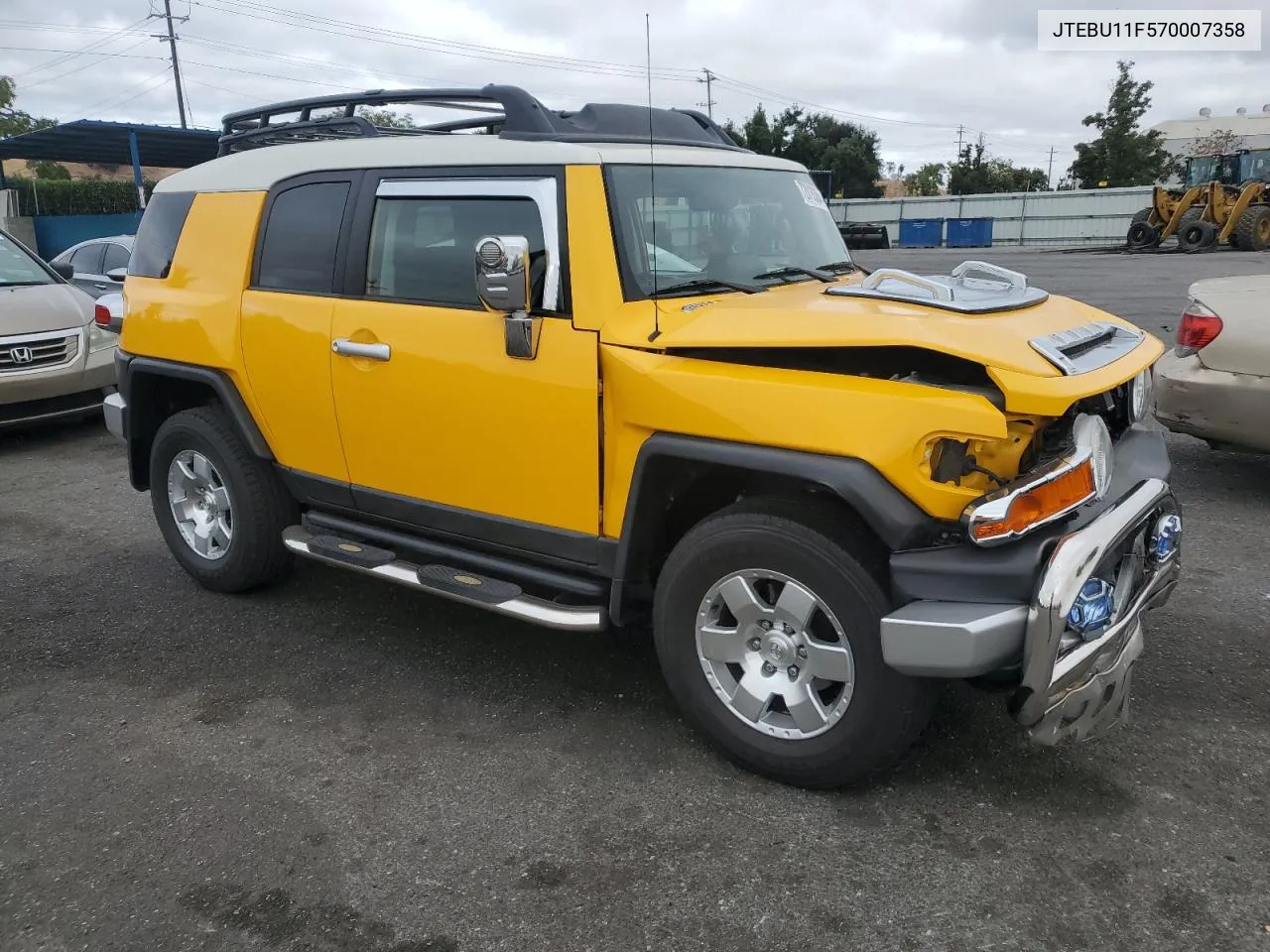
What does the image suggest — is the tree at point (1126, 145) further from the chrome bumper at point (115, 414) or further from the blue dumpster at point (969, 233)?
the chrome bumper at point (115, 414)

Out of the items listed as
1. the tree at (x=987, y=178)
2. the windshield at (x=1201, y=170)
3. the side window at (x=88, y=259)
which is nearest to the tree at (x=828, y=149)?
the tree at (x=987, y=178)

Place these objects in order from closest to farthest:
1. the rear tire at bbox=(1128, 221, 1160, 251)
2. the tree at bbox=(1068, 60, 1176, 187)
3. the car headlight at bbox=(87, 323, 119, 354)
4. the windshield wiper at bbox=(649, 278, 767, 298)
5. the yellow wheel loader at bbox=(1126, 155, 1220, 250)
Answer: the windshield wiper at bbox=(649, 278, 767, 298) → the car headlight at bbox=(87, 323, 119, 354) → the yellow wheel loader at bbox=(1126, 155, 1220, 250) → the rear tire at bbox=(1128, 221, 1160, 251) → the tree at bbox=(1068, 60, 1176, 187)

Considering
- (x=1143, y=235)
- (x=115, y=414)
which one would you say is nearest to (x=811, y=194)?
(x=115, y=414)

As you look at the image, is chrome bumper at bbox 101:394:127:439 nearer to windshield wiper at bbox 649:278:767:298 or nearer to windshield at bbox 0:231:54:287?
windshield wiper at bbox 649:278:767:298

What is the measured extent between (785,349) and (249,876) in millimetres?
2150

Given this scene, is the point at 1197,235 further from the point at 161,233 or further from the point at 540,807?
the point at 540,807

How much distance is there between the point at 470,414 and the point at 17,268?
23.7ft

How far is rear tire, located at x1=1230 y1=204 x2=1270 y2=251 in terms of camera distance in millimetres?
24719

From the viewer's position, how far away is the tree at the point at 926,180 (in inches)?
2982

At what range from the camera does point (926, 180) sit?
79.1 m

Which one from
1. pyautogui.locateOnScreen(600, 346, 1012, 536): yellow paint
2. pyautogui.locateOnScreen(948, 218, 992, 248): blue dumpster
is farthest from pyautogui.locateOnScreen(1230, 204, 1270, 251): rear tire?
pyautogui.locateOnScreen(600, 346, 1012, 536): yellow paint

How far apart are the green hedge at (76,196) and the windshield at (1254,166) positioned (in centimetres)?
3428

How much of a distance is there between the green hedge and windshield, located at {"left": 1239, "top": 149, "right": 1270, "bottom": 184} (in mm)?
34276

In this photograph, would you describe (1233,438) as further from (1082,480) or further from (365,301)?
(365,301)
